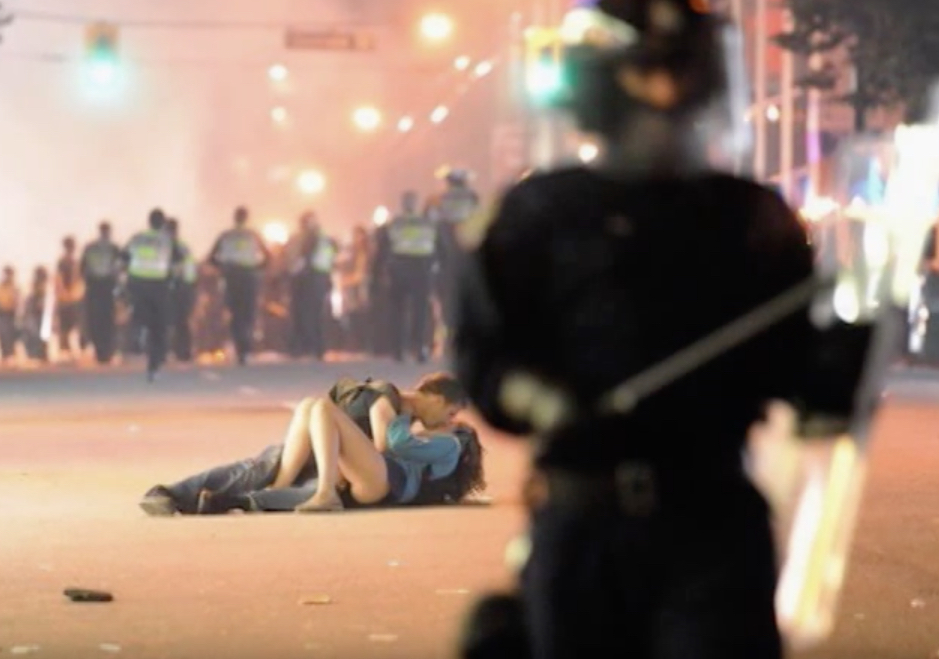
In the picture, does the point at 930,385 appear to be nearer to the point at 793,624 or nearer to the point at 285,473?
the point at 285,473

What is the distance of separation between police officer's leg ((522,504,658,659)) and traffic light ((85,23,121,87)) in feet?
120

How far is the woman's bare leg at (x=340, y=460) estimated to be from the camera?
12.0m

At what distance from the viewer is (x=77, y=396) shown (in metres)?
24.2

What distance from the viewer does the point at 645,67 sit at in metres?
4.19

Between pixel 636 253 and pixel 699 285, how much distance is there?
0.11m

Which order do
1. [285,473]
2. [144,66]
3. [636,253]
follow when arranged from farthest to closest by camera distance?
[144,66], [285,473], [636,253]

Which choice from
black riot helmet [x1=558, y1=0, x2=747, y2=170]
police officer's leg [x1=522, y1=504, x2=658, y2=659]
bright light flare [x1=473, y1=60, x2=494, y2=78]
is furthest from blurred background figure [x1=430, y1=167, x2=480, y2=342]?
bright light flare [x1=473, y1=60, x2=494, y2=78]

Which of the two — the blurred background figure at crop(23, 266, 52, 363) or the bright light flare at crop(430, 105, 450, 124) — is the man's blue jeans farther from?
the bright light flare at crop(430, 105, 450, 124)

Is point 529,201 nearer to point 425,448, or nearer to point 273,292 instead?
point 425,448

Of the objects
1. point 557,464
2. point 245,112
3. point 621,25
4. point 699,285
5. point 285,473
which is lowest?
point 245,112

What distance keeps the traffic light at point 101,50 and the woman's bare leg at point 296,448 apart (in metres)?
28.3

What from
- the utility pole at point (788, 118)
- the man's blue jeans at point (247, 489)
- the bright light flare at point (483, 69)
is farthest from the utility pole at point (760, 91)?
the man's blue jeans at point (247, 489)

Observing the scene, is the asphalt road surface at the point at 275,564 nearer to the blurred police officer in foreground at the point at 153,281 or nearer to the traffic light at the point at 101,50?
the blurred police officer in foreground at the point at 153,281

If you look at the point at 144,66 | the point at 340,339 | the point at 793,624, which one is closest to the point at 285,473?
the point at 793,624
